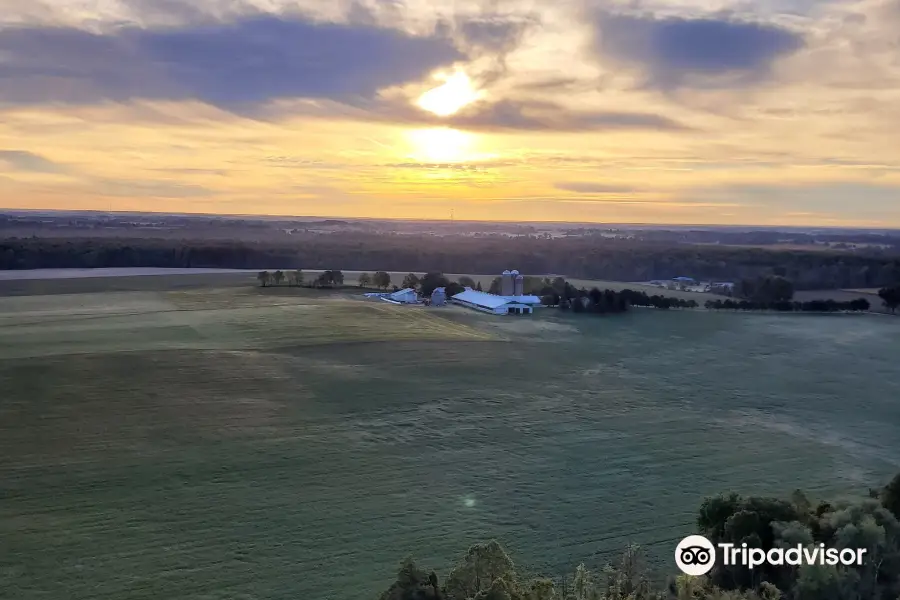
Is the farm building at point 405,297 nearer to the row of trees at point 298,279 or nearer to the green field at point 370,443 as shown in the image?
the row of trees at point 298,279

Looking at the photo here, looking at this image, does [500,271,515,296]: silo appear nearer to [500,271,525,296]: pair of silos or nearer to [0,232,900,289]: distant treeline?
Answer: [500,271,525,296]: pair of silos

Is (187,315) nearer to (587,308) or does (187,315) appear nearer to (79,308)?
(79,308)

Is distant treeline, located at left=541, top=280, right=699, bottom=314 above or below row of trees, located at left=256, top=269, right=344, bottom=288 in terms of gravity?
below

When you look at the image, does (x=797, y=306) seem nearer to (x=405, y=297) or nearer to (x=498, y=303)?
(x=498, y=303)

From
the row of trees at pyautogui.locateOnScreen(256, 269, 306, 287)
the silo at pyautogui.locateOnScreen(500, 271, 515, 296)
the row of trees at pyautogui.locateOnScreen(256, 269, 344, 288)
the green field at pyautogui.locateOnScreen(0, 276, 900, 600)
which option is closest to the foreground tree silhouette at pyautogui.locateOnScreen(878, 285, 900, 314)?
the green field at pyautogui.locateOnScreen(0, 276, 900, 600)

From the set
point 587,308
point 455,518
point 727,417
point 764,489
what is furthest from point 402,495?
point 587,308

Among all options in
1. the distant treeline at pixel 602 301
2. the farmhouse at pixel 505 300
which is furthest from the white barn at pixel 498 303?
the distant treeline at pixel 602 301
